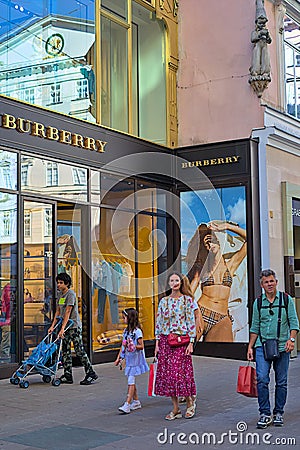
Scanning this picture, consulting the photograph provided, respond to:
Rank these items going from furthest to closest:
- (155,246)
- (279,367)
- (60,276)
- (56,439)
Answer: (155,246), (60,276), (279,367), (56,439)

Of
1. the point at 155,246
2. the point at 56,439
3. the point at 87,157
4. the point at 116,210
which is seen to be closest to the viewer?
the point at 56,439

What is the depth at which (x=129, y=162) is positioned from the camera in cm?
1360

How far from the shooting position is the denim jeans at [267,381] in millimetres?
7121

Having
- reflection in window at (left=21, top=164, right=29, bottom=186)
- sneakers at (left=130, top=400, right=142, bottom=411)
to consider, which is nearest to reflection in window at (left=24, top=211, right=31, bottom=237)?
reflection in window at (left=21, top=164, right=29, bottom=186)

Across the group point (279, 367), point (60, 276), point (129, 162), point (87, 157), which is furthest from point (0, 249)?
point (279, 367)

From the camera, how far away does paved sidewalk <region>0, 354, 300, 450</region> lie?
6578mm

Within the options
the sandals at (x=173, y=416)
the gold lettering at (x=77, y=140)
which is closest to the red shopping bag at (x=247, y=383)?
the sandals at (x=173, y=416)

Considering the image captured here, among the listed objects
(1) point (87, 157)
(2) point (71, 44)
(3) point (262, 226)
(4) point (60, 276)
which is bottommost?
(4) point (60, 276)

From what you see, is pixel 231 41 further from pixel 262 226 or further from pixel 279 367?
pixel 279 367

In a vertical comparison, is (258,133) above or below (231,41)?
below

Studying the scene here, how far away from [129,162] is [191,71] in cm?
295

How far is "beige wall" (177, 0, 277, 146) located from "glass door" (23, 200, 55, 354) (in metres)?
4.56

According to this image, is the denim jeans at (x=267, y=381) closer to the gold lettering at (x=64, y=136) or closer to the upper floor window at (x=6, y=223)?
the upper floor window at (x=6, y=223)

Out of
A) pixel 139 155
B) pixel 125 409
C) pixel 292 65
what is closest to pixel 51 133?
pixel 139 155
